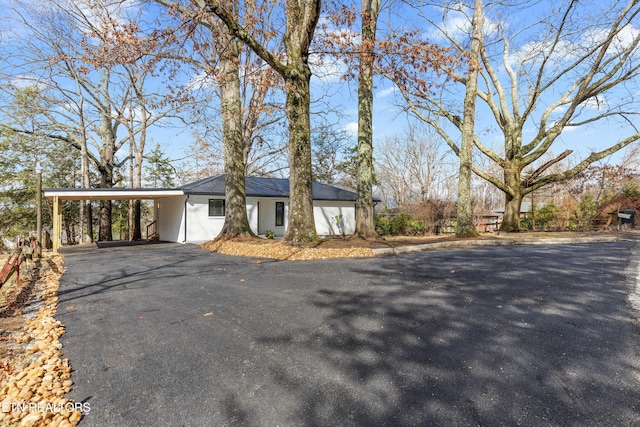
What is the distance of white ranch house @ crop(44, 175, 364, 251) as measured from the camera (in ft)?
46.0

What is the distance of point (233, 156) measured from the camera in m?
12.4

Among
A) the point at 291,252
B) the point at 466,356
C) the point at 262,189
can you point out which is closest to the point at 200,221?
the point at 262,189

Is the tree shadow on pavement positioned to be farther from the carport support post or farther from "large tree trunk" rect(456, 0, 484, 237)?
the carport support post

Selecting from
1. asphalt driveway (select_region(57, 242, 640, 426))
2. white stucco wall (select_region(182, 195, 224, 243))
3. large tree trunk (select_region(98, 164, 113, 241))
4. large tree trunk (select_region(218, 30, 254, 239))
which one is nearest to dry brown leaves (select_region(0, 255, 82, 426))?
asphalt driveway (select_region(57, 242, 640, 426))

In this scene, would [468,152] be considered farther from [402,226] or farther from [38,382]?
[38,382]

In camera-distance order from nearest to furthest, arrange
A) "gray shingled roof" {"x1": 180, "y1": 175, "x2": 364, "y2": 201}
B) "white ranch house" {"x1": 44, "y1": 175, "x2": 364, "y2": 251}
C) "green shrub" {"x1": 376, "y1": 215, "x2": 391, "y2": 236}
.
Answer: "white ranch house" {"x1": 44, "y1": 175, "x2": 364, "y2": 251} → "gray shingled roof" {"x1": 180, "y1": 175, "x2": 364, "y2": 201} → "green shrub" {"x1": 376, "y1": 215, "x2": 391, "y2": 236}

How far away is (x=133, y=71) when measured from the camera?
19.5m

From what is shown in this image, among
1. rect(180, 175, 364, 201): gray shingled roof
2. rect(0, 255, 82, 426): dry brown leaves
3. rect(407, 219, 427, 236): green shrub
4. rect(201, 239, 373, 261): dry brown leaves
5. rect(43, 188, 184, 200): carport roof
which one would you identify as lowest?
rect(0, 255, 82, 426): dry brown leaves

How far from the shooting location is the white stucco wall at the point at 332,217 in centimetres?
2023

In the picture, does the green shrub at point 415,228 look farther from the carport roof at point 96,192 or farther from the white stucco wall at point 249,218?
the carport roof at point 96,192

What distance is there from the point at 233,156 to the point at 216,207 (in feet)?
16.5

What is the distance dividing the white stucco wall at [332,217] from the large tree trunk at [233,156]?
26.4ft

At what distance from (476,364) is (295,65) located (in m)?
8.83

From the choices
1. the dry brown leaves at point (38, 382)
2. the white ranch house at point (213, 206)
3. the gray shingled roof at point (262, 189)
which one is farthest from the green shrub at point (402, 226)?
the dry brown leaves at point (38, 382)
